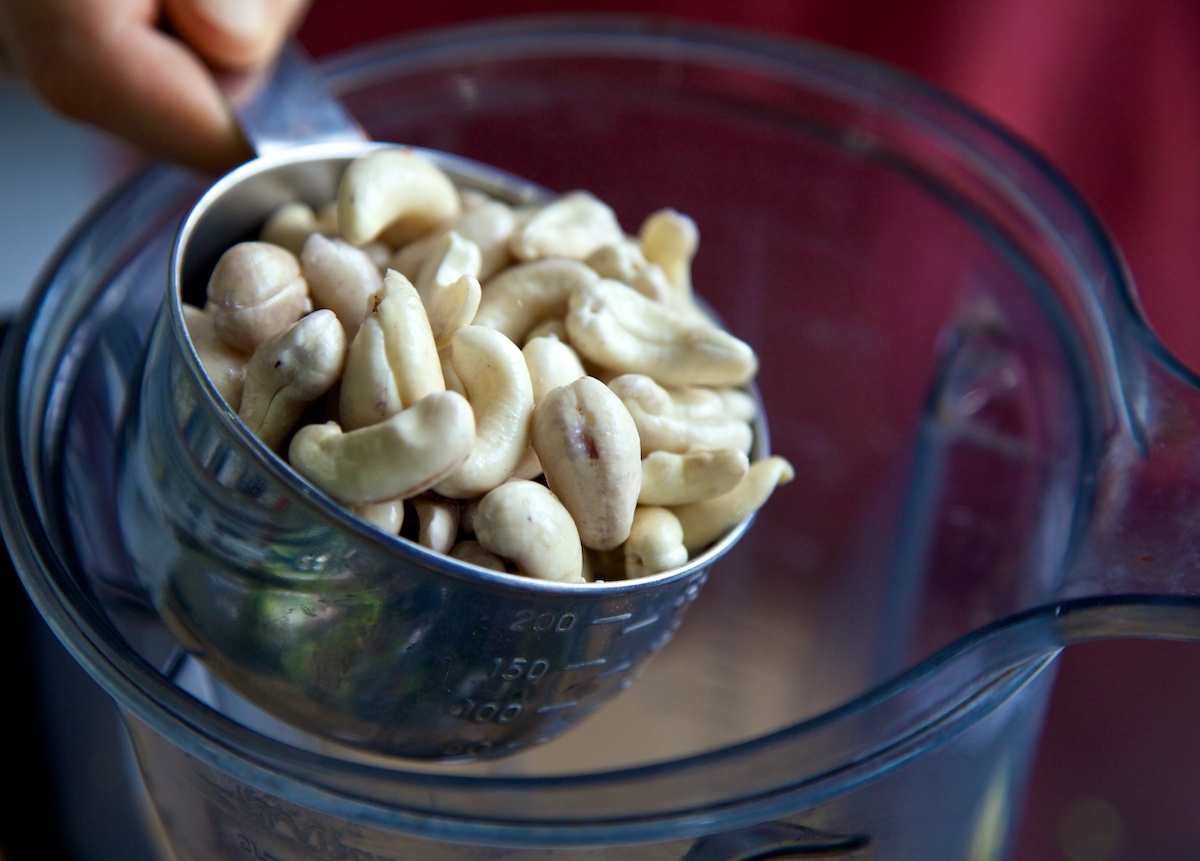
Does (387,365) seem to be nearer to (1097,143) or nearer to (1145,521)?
(1145,521)

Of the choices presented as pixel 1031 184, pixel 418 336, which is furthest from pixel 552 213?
pixel 1031 184

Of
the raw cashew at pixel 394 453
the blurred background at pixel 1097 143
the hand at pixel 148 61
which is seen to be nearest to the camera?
the raw cashew at pixel 394 453

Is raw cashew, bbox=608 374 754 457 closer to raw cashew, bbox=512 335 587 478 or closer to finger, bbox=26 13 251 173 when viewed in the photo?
raw cashew, bbox=512 335 587 478

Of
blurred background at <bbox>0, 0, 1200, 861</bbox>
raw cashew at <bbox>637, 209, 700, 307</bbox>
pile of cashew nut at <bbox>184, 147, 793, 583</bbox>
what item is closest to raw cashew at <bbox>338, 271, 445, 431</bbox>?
pile of cashew nut at <bbox>184, 147, 793, 583</bbox>

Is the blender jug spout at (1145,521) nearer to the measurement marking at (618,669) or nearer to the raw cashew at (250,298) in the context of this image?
the measurement marking at (618,669)

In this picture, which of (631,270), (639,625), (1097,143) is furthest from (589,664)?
(1097,143)

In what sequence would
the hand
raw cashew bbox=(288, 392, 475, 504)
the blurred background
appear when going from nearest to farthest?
1. raw cashew bbox=(288, 392, 475, 504)
2. the hand
3. the blurred background

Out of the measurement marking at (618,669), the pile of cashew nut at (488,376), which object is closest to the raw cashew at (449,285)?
the pile of cashew nut at (488,376)
